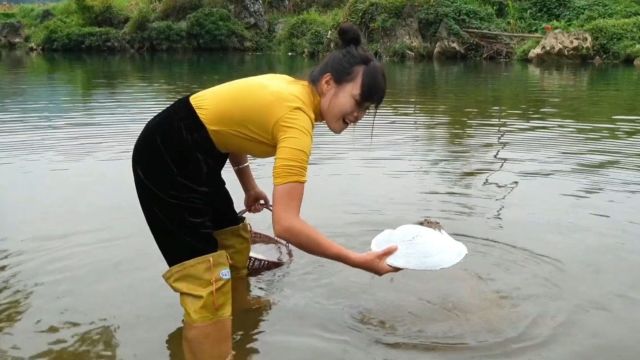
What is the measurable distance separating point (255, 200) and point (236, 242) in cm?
28

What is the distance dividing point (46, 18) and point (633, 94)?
135 feet

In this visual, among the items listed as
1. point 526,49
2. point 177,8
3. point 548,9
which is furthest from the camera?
point 177,8

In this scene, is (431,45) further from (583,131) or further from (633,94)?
(583,131)

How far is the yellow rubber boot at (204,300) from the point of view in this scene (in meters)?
2.79

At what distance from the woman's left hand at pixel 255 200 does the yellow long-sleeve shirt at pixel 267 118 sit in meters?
0.83

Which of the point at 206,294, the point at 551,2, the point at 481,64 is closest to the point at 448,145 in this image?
the point at 206,294

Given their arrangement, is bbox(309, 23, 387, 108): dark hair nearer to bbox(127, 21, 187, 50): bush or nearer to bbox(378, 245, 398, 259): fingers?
bbox(378, 245, 398, 259): fingers

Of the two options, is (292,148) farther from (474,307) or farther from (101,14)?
(101,14)

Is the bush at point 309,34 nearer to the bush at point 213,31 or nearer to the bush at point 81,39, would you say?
the bush at point 213,31

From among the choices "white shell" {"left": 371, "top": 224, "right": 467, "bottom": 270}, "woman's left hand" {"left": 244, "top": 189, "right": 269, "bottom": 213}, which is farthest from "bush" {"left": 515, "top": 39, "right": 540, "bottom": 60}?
"white shell" {"left": 371, "top": 224, "right": 467, "bottom": 270}

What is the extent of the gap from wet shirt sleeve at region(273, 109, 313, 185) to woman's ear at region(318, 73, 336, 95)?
15 cm

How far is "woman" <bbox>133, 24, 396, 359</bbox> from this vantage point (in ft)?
8.04

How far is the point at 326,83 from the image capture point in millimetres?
2586

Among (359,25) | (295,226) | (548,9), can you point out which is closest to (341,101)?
(295,226)
